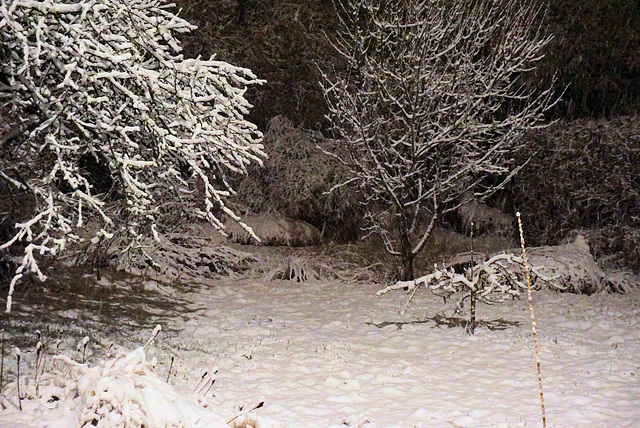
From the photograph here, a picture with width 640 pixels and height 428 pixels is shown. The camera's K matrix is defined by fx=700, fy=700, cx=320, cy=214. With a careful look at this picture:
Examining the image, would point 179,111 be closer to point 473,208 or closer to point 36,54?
point 36,54

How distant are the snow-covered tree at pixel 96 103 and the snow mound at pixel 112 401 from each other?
88 cm

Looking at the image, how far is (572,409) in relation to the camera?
5660mm

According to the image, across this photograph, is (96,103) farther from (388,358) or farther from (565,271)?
(565,271)

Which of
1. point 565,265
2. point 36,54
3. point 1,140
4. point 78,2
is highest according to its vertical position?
point 78,2

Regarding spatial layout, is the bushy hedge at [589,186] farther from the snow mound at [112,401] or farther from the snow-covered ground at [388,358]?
the snow mound at [112,401]

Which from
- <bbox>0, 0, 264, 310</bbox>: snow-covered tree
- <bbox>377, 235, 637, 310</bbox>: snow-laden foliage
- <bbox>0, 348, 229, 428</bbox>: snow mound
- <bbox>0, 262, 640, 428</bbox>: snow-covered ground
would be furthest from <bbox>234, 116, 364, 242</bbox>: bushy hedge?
<bbox>0, 348, 229, 428</bbox>: snow mound

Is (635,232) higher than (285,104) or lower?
lower

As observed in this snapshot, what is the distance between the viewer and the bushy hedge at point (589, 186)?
37.1 feet

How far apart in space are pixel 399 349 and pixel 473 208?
7.40 meters

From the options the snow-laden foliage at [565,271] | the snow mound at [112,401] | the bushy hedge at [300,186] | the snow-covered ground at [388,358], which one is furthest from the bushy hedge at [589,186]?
the snow mound at [112,401]

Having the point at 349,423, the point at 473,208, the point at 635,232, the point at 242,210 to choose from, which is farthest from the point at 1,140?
the point at 473,208

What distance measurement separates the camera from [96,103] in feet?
19.2

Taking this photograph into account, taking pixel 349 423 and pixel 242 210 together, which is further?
pixel 242 210

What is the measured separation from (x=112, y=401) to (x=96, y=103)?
2.57 m
